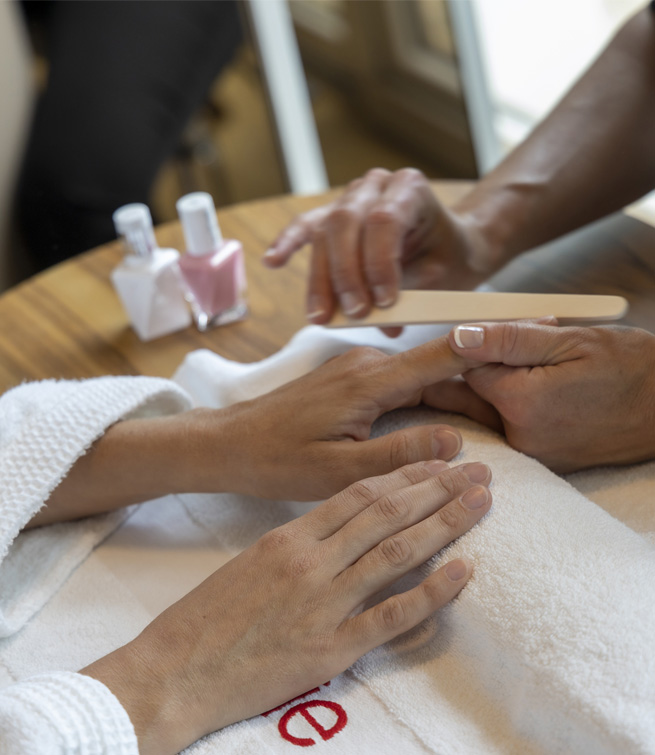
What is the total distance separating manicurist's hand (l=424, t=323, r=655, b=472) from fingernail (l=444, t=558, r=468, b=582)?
124 mm

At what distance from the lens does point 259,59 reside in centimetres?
157

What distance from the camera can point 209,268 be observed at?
31.0 inches

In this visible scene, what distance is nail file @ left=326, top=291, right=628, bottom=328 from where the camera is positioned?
0.59 m

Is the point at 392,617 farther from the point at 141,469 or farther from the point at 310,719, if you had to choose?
the point at 141,469

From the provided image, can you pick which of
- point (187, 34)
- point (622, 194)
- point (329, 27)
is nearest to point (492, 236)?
point (622, 194)

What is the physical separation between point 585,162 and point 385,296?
314mm

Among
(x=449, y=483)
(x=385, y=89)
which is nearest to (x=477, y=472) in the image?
(x=449, y=483)

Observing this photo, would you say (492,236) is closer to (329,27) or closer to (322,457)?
(322,457)

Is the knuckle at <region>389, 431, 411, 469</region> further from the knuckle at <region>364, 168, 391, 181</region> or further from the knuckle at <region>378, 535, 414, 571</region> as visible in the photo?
the knuckle at <region>364, 168, 391, 181</region>

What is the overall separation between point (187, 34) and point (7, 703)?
4.06 ft

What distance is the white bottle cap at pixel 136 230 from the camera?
77cm

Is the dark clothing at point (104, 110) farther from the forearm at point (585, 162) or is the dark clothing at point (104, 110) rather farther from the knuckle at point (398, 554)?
the knuckle at point (398, 554)

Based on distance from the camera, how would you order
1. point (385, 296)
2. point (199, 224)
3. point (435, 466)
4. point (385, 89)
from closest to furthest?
point (435, 466) → point (385, 296) → point (199, 224) → point (385, 89)

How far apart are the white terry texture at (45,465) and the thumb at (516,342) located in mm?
251
